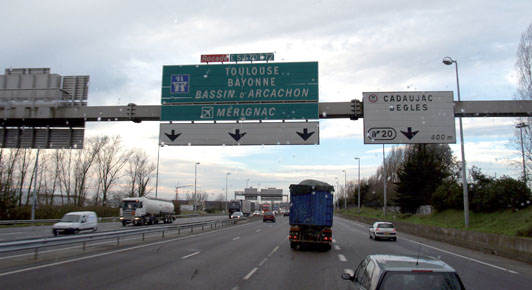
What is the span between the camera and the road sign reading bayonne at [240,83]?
590 inches

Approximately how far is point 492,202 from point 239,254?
2342 cm

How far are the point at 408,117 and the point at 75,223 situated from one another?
23.0 meters

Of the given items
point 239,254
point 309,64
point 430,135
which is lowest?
point 239,254

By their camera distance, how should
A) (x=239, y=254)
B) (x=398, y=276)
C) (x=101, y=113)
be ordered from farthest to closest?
(x=239, y=254), (x=101, y=113), (x=398, y=276)

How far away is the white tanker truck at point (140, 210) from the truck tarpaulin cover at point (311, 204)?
94.0 ft

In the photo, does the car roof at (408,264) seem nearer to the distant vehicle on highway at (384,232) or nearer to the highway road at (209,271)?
the highway road at (209,271)

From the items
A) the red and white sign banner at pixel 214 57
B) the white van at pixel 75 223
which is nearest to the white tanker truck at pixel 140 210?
the white van at pixel 75 223

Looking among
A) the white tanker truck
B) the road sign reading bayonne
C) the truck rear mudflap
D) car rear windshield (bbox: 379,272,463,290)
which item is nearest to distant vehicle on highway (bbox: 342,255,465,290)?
car rear windshield (bbox: 379,272,463,290)

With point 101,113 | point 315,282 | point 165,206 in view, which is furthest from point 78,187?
point 315,282

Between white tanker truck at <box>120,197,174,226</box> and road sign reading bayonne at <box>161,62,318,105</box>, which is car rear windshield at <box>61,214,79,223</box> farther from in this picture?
road sign reading bayonne at <box>161,62,318,105</box>

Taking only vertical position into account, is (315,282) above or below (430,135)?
below

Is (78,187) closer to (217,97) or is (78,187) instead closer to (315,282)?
(217,97)

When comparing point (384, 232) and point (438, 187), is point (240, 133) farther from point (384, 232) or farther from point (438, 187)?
point (438, 187)

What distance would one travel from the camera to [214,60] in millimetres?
15539
